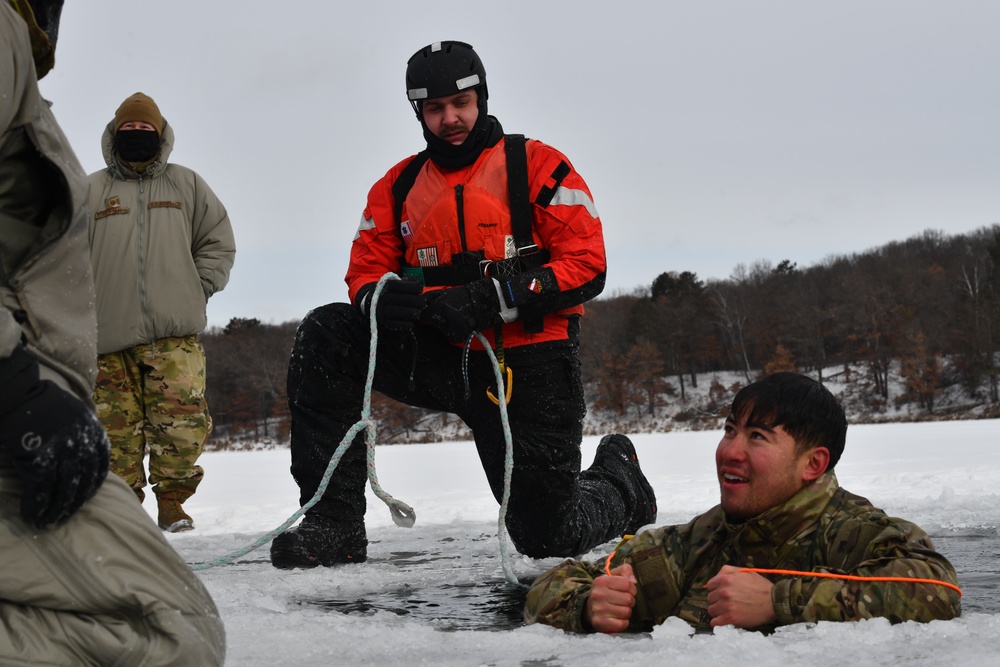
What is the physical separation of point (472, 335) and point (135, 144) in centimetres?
313

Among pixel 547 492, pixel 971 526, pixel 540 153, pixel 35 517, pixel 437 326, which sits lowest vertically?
pixel 971 526

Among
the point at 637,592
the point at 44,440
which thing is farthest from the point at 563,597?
the point at 44,440

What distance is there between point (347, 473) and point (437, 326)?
2.56 ft

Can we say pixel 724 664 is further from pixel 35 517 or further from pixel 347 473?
pixel 347 473

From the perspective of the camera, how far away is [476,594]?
3793 millimetres

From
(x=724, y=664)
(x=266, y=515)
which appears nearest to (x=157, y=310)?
(x=266, y=515)

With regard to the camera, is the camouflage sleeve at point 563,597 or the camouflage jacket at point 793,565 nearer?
the camouflage jacket at point 793,565

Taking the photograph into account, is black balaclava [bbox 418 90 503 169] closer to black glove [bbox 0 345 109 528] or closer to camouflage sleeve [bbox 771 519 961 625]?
camouflage sleeve [bbox 771 519 961 625]

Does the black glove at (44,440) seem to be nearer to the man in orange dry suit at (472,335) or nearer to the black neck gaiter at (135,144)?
the man in orange dry suit at (472,335)

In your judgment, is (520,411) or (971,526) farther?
(971,526)

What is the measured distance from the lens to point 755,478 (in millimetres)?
2951

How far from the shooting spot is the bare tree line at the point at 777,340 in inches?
1964

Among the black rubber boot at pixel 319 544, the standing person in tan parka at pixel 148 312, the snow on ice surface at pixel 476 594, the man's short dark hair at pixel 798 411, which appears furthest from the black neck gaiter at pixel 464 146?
the standing person in tan parka at pixel 148 312

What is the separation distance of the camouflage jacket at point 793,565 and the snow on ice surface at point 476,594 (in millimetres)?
94
